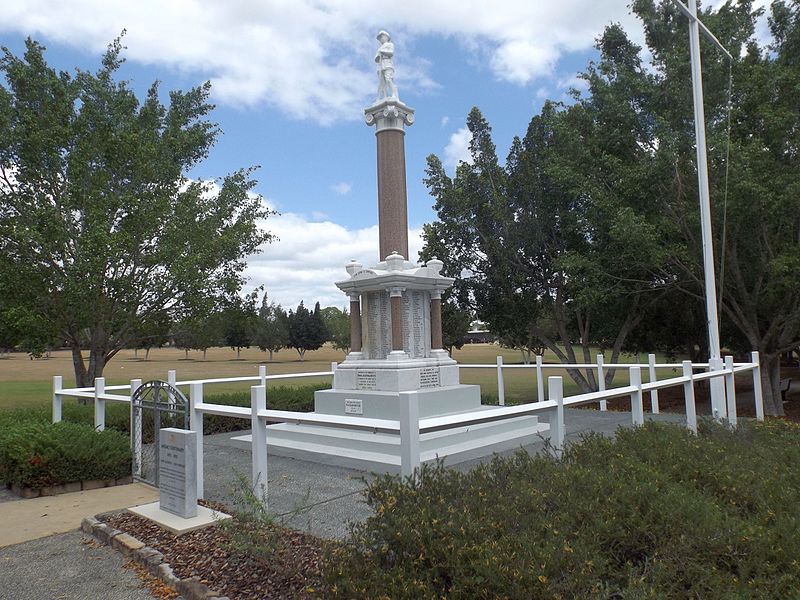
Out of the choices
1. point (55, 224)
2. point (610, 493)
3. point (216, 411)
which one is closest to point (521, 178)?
point (55, 224)

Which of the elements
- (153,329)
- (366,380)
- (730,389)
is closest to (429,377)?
(366,380)

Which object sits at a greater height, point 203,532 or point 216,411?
point 216,411

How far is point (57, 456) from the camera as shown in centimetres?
779

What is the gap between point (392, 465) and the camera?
8.20 meters

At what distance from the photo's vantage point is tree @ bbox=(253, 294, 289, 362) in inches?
3072

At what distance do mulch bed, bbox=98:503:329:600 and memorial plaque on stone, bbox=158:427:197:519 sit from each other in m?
0.31

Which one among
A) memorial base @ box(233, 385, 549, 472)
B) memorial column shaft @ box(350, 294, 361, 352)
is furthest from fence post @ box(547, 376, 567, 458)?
memorial column shaft @ box(350, 294, 361, 352)

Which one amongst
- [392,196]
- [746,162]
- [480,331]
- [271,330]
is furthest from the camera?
[271,330]

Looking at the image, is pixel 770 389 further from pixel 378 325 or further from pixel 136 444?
pixel 136 444

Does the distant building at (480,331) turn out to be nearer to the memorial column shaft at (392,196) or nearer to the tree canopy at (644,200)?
the tree canopy at (644,200)

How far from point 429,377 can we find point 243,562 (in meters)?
7.51

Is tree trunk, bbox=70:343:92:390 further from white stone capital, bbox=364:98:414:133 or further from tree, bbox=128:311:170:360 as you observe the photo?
white stone capital, bbox=364:98:414:133

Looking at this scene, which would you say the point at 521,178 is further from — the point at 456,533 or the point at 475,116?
the point at 456,533

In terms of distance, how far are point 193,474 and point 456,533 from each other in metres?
3.45
